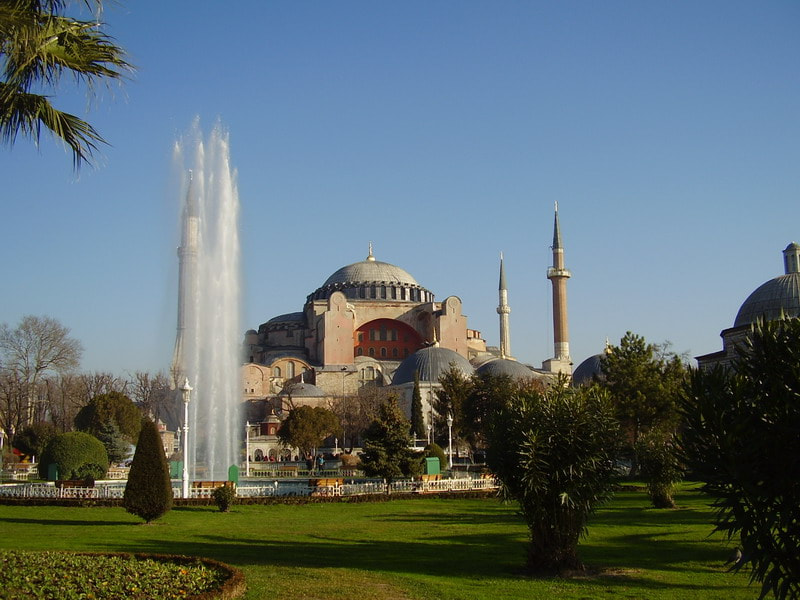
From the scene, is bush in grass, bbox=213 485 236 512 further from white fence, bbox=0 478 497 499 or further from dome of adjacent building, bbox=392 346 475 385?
dome of adjacent building, bbox=392 346 475 385

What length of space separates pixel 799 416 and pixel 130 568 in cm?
633

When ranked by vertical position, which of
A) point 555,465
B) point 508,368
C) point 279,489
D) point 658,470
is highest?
point 508,368

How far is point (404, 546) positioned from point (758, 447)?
669cm

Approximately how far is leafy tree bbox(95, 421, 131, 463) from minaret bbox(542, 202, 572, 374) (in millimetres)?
37406

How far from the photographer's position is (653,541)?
12.8 m

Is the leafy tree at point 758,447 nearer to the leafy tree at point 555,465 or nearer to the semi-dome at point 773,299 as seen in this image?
the leafy tree at point 555,465

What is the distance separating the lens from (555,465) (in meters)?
10.1

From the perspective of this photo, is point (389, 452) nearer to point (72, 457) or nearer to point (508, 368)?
point (72, 457)

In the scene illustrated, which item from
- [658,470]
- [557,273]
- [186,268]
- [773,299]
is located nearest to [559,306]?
[557,273]

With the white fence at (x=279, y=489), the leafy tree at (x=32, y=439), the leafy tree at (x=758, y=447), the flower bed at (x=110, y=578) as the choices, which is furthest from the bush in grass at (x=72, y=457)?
the leafy tree at (x=758, y=447)

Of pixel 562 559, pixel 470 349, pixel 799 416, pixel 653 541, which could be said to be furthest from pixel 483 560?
pixel 470 349

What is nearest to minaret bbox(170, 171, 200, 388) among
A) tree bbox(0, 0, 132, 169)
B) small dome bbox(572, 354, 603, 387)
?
tree bbox(0, 0, 132, 169)

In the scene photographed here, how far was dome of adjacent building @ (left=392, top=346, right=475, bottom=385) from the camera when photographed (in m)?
58.2

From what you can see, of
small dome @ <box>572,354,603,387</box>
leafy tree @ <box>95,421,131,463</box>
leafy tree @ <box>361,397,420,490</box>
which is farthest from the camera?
small dome @ <box>572,354,603,387</box>
